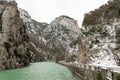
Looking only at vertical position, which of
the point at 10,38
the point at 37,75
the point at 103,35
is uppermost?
the point at 10,38

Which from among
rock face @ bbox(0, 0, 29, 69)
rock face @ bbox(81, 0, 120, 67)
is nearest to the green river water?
rock face @ bbox(81, 0, 120, 67)

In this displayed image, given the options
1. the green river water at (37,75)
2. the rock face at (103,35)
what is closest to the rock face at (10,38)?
the green river water at (37,75)

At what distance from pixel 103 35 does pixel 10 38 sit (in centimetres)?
4455

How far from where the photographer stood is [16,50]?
7694cm

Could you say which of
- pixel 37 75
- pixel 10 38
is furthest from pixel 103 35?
pixel 10 38

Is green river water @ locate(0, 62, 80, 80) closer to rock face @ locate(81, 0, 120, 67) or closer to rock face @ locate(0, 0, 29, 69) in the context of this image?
rock face @ locate(81, 0, 120, 67)

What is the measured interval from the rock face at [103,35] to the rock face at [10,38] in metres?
34.5

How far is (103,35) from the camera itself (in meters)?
34.0

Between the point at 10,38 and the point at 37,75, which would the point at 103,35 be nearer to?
the point at 37,75

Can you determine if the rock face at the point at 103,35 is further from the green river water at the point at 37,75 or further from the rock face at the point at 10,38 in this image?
the rock face at the point at 10,38

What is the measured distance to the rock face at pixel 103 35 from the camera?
28.6m

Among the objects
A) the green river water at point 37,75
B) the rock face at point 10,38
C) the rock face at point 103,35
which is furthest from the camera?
the rock face at point 10,38

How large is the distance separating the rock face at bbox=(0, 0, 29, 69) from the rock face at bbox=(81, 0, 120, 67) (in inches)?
1358

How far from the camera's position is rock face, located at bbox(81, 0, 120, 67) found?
1126 inches
